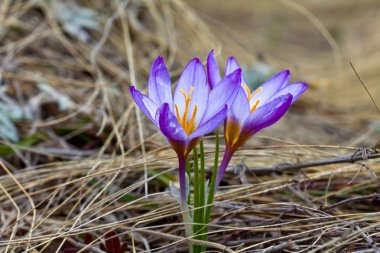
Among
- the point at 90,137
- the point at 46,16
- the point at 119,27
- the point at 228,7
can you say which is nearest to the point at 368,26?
the point at 228,7

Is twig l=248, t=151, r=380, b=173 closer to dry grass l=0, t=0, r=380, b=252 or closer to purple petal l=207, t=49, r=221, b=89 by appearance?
dry grass l=0, t=0, r=380, b=252

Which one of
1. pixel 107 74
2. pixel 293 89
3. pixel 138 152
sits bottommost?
pixel 138 152

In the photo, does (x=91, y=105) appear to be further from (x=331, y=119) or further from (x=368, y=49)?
(x=368, y=49)

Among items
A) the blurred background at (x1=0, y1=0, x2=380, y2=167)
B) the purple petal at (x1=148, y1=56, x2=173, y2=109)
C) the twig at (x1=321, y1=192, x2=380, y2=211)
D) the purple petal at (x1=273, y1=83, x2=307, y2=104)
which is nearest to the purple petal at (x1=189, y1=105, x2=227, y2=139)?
the purple petal at (x1=148, y1=56, x2=173, y2=109)

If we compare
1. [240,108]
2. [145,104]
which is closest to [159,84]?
[145,104]

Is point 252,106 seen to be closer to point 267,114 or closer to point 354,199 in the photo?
point 267,114
